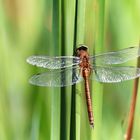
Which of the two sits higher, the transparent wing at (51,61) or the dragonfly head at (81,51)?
the dragonfly head at (81,51)

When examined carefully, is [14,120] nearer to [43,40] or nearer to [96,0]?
[43,40]

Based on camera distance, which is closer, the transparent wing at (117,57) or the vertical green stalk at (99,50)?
the vertical green stalk at (99,50)

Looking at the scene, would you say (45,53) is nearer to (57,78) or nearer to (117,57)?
(57,78)

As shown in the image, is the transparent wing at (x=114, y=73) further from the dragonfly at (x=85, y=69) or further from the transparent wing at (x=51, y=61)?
the transparent wing at (x=51, y=61)

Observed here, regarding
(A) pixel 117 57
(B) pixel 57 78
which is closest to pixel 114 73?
(A) pixel 117 57

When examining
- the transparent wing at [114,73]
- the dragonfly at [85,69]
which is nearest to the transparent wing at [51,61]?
the dragonfly at [85,69]

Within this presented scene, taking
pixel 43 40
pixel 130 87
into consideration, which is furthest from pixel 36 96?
pixel 130 87
